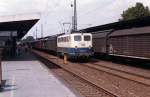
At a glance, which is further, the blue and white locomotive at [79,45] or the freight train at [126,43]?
the blue and white locomotive at [79,45]

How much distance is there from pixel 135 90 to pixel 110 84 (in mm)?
2646

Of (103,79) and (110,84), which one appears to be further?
(103,79)

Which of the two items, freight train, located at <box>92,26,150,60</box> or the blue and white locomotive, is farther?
the blue and white locomotive

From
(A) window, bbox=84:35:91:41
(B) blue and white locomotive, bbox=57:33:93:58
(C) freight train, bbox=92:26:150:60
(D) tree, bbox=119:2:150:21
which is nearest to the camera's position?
(C) freight train, bbox=92:26:150:60

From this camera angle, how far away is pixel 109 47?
118 ft

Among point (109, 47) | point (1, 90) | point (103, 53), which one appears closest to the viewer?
point (1, 90)

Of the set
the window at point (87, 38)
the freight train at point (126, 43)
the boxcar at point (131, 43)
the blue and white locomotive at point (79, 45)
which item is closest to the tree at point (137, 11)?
the freight train at point (126, 43)

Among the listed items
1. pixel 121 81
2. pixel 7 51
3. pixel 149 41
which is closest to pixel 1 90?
pixel 121 81

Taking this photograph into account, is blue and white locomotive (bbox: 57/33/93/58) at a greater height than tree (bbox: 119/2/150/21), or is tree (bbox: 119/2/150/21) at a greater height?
tree (bbox: 119/2/150/21)

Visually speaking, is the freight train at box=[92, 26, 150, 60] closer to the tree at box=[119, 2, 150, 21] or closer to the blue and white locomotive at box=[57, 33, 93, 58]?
the blue and white locomotive at box=[57, 33, 93, 58]

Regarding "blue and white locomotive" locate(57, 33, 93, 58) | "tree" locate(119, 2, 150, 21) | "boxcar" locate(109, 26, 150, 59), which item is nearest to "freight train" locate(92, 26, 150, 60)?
"boxcar" locate(109, 26, 150, 59)

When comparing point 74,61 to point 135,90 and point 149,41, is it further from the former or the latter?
point 135,90

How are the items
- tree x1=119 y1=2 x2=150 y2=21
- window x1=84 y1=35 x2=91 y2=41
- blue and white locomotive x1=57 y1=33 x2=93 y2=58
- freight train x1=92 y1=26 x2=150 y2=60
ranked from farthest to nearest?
tree x1=119 y1=2 x2=150 y2=21, window x1=84 y1=35 x2=91 y2=41, blue and white locomotive x1=57 y1=33 x2=93 y2=58, freight train x1=92 y1=26 x2=150 y2=60

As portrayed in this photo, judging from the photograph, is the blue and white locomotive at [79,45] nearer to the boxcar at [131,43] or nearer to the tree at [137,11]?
the boxcar at [131,43]
